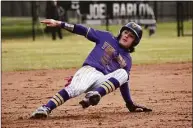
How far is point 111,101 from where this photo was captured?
8414 mm

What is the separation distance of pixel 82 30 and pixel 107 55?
42 centimetres

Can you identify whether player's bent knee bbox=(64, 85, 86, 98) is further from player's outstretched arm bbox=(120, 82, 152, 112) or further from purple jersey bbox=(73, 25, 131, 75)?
player's outstretched arm bbox=(120, 82, 152, 112)

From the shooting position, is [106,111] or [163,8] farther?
[163,8]

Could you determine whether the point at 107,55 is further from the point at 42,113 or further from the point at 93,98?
the point at 42,113

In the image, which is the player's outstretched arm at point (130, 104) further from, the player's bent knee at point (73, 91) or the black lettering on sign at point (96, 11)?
the black lettering on sign at point (96, 11)

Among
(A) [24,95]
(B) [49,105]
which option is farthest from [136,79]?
(B) [49,105]

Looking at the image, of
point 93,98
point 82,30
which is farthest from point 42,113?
point 82,30

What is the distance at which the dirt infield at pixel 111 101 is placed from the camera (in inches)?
240

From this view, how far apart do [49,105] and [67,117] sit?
0.37 m

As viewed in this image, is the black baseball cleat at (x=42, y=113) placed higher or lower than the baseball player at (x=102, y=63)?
lower

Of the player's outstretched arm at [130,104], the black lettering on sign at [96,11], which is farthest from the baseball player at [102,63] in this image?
the black lettering on sign at [96,11]

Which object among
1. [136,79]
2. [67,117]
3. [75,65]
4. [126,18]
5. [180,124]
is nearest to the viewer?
[180,124]

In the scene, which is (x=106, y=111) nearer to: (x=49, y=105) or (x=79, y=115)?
(x=79, y=115)

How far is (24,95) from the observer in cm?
924
